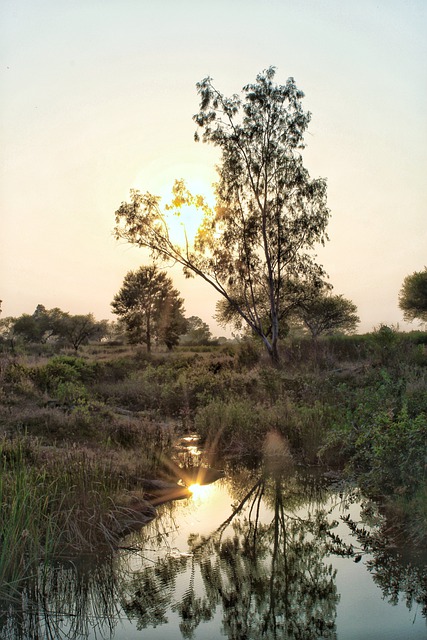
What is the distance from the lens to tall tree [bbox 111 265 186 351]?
206 feet

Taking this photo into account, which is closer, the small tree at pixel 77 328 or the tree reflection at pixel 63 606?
the tree reflection at pixel 63 606

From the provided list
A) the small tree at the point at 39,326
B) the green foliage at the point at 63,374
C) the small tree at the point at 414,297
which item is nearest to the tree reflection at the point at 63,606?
the green foliage at the point at 63,374

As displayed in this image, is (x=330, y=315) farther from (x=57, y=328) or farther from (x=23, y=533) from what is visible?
(x=23, y=533)

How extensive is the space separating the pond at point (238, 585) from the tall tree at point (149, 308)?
53922mm

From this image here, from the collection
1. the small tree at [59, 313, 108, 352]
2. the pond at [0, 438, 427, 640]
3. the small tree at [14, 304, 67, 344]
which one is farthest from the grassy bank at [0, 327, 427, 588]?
the small tree at [14, 304, 67, 344]

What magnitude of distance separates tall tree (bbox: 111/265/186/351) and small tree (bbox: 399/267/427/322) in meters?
23.1

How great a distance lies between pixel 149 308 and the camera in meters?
63.2

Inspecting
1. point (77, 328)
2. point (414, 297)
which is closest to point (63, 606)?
point (414, 297)

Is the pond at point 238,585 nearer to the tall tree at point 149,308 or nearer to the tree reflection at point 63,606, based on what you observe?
the tree reflection at point 63,606

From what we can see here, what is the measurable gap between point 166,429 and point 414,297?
46.2 meters

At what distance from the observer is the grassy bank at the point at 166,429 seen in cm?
689

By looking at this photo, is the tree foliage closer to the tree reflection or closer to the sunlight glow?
the sunlight glow

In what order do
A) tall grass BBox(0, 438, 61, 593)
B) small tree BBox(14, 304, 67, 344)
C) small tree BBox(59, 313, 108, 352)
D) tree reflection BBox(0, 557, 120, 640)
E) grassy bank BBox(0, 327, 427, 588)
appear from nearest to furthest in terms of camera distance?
tree reflection BBox(0, 557, 120, 640) < tall grass BBox(0, 438, 61, 593) < grassy bank BBox(0, 327, 427, 588) < small tree BBox(59, 313, 108, 352) < small tree BBox(14, 304, 67, 344)

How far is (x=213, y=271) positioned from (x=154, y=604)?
2429 cm
